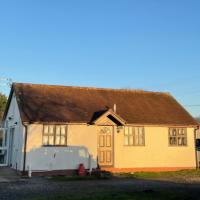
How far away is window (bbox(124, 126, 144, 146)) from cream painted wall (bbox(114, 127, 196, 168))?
31 cm

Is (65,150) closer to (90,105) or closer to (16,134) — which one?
(16,134)

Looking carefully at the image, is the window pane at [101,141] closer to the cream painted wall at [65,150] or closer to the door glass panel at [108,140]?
the door glass panel at [108,140]

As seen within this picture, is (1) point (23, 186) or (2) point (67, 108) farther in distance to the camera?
(2) point (67, 108)

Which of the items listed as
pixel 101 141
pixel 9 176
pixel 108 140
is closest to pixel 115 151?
pixel 108 140

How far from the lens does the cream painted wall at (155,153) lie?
23.0 metres

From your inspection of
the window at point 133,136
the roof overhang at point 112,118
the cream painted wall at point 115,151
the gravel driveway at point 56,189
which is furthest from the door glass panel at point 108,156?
the gravel driveway at point 56,189

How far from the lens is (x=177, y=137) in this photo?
985 inches

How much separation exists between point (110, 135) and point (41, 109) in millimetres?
5234

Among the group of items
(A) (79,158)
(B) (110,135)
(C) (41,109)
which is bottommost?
(A) (79,158)

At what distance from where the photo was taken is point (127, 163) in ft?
75.6

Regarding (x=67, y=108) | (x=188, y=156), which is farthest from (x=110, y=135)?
(x=188, y=156)

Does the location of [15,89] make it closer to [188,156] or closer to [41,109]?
[41,109]

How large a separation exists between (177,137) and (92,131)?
719cm

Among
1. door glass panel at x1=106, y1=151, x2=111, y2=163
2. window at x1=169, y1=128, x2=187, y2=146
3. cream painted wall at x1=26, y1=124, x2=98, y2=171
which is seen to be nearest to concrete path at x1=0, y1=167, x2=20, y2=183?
cream painted wall at x1=26, y1=124, x2=98, y2=171
